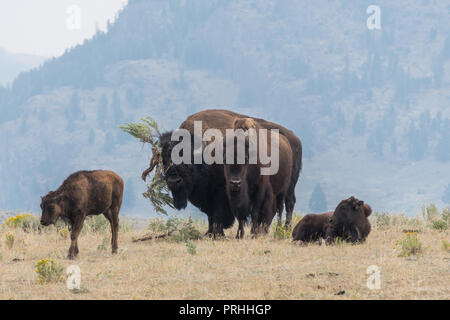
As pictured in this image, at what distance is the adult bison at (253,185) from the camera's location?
11.8 meters

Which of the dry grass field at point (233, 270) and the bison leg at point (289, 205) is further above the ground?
the bison leg at point (289, 205)

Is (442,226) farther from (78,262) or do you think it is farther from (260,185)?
(78,262)

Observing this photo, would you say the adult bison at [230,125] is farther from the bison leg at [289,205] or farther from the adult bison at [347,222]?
the adult bison at [347,222]

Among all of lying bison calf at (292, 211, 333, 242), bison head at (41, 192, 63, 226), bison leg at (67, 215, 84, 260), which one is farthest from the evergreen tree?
bison head at (41, 192, 63, 226)

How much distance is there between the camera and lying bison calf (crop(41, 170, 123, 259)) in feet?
34.6

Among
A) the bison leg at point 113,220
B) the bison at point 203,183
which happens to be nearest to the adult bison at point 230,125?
the bison at point 203,183

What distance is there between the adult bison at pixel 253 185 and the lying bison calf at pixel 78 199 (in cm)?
204

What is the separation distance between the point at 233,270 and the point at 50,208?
3.23 m

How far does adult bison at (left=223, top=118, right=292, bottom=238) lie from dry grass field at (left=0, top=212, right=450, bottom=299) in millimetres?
482

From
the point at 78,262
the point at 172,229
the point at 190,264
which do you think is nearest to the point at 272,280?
the point at 190,264

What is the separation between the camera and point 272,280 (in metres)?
8.25

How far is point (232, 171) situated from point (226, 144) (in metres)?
0.57

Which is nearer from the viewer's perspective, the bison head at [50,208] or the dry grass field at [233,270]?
the dry grass field at [233,270]
